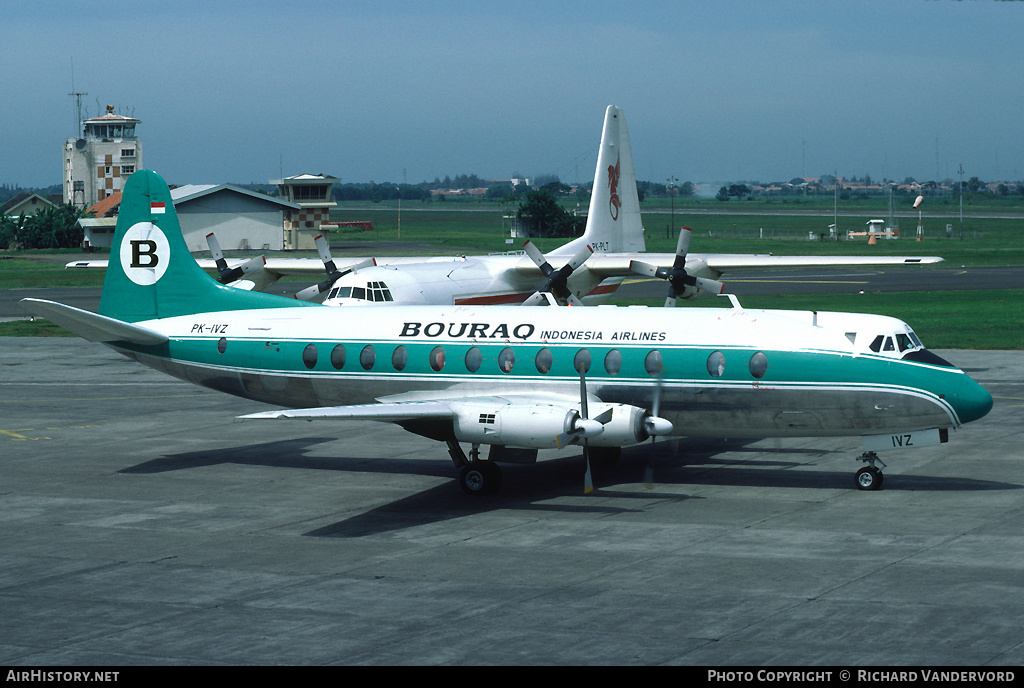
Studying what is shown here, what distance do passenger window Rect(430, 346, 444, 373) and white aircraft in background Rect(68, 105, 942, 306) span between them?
7.77 meters

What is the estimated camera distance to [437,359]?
85.4 ft

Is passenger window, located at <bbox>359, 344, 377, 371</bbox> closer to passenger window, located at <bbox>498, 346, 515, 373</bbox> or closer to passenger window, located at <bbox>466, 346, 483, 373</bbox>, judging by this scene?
passenger window, located at <bbox>466, 346, 483, 373</bbox>

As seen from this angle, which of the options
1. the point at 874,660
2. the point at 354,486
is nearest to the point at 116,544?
the point at 354,486

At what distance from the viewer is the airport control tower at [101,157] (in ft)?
518

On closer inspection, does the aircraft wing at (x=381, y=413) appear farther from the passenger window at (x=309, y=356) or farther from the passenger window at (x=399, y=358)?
the passenger window at (x=309, y=356)

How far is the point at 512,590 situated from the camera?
17.7 metres

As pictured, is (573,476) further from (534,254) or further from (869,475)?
(534,254)

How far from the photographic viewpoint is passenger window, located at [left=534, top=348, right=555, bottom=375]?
25078mm

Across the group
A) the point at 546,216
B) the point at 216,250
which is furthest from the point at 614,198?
the point at 546,216

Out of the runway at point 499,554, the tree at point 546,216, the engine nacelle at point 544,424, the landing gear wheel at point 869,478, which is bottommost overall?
the runway at point 499,554

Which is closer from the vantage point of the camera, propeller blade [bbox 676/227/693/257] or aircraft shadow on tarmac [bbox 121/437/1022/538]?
aircraft shadow on tarmac [bbox 121/437/1022/538]

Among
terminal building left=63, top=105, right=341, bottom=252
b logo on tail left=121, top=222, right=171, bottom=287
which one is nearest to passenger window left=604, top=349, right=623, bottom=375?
b logo on tail left=121, top=222, right=171, bottom=287

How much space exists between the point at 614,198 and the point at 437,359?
26509 mm

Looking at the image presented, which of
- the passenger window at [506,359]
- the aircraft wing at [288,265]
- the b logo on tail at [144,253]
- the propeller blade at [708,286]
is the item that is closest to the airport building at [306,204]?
the aircraft wing at [288,265]
